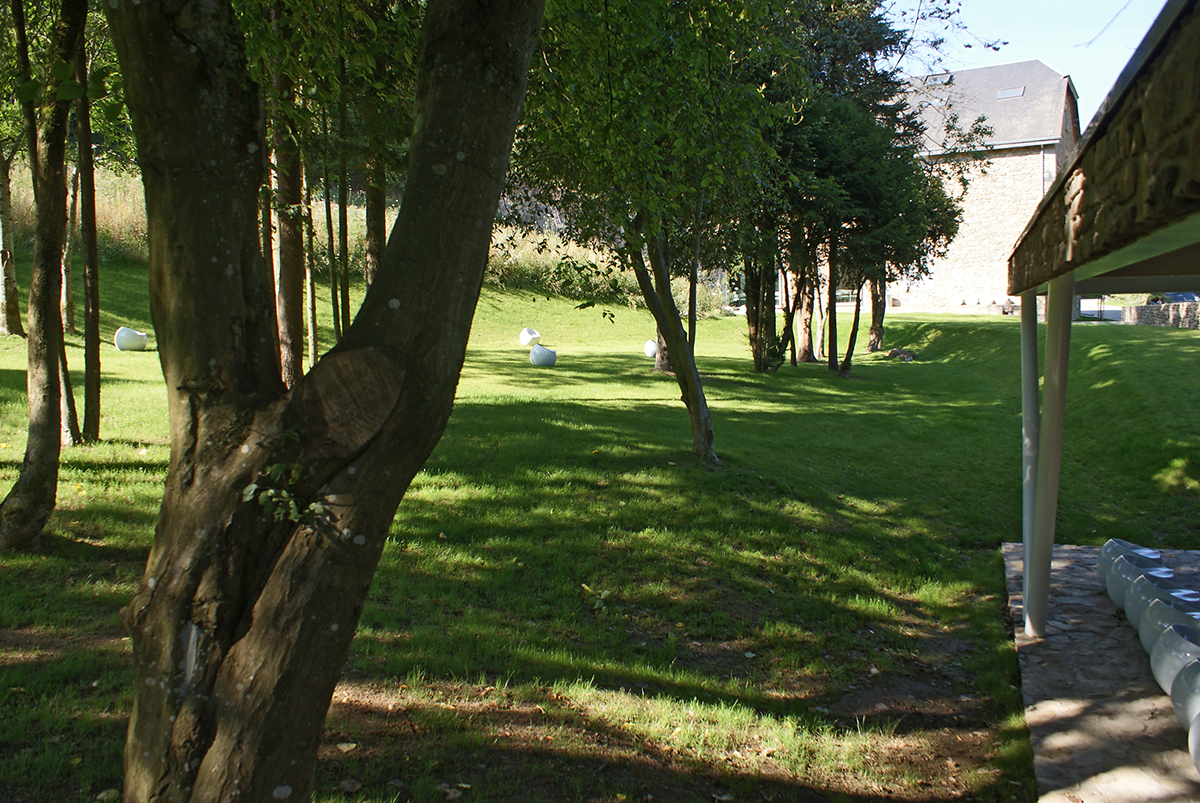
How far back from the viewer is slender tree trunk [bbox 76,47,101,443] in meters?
6.08

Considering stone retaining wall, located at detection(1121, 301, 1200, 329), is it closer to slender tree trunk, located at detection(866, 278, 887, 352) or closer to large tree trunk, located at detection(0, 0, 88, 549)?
slender tree trunk, located at detection(866, 278, 887, 352)

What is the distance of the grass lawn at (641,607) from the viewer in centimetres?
373

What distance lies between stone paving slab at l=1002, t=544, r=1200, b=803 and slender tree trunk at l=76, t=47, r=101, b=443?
7.33 m

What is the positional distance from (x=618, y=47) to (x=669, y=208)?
2.33 metres

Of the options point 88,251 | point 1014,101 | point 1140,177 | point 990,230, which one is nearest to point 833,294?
point 88,251

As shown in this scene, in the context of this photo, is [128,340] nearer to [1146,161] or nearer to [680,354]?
[680,354]

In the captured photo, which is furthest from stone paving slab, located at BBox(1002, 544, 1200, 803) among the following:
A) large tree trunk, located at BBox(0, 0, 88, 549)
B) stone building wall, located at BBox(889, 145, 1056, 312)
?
stone building wall, located at BBox(889, 145, 1056, 312)

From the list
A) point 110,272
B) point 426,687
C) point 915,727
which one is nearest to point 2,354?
point 110,272

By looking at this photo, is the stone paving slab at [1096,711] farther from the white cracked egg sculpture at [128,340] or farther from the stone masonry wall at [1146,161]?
the white cracked egg sculpture at [128,340]

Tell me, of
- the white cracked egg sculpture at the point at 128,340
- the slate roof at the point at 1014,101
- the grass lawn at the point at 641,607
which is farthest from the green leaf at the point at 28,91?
the slate roof at the point at 1014,101

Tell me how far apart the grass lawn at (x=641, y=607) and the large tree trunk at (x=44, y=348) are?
11.2 inches

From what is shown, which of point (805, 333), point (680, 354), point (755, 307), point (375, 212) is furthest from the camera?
point (805, 333)

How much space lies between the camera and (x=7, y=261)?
1481 centimetres

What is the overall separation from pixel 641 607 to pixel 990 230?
4090 cm
